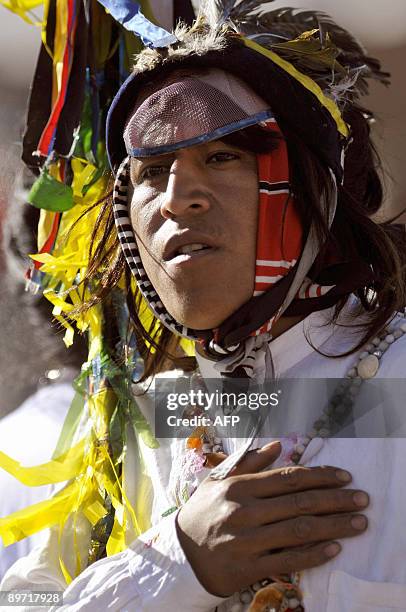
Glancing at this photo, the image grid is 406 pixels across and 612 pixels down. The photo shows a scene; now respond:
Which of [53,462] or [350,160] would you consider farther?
[53,462]

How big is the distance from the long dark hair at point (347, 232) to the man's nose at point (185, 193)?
10 cm

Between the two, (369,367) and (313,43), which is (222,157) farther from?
(369,367)

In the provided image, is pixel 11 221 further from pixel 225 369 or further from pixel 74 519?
pixel 225 369

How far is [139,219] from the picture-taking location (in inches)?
75.3

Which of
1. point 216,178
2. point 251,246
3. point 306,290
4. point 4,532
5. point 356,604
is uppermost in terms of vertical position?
point 216,178

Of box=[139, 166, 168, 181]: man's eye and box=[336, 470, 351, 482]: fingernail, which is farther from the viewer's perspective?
box=[139, 166, 168, 181]: man's eye

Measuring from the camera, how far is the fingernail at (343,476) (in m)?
1.61

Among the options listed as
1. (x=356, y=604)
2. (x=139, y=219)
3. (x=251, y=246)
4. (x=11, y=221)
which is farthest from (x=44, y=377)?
(x=356, y=604)

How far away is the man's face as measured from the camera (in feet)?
5.71

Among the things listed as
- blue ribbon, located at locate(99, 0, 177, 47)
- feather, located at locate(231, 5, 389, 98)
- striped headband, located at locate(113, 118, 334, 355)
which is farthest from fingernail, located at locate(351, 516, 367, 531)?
blue ribbon, located at locate(99, 0, 177, 47)

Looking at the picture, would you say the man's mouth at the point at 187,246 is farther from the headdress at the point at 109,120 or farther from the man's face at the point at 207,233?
the headdress at the point at 109,120

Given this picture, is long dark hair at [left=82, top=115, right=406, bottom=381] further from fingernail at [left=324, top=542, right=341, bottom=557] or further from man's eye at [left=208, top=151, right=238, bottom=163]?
fingernail at [left=324, top=542, right=341, bottom=557]

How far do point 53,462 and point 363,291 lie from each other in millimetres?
1026

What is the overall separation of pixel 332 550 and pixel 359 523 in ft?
0.22
